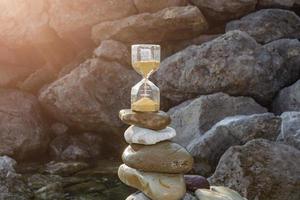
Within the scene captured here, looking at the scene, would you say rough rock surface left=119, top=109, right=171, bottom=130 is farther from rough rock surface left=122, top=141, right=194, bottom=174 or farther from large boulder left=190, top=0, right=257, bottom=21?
large boulder left=190, top=0, right=257, bottom=21

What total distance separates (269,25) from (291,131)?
1039 cm

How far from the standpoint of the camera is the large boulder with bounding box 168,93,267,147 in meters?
17.0

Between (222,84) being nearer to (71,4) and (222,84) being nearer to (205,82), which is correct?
(205,82)

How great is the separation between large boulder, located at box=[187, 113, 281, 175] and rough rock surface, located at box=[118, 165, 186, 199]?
5.65 m

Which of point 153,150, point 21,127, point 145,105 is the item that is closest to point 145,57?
point 145,105

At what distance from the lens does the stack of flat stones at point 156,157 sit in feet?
28.5

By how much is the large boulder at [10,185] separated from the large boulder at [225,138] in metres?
5.94

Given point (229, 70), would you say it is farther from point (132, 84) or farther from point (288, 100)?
point (132, 84)

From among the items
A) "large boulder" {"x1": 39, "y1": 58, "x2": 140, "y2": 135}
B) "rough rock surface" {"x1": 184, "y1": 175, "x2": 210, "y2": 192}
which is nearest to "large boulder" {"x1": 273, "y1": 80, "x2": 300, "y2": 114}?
"large boulder" {"x1": 39, "y1": 58, "x2": 140, "y2": 135}

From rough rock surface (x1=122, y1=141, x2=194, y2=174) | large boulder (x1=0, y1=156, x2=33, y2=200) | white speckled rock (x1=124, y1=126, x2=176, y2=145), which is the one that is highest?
white speckled rock (x1=124, y1=126, x2=176, y2=145)

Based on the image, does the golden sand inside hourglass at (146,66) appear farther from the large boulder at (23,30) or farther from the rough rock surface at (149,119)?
the large boulder at (23,30)

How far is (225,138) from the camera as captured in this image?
14.6 m

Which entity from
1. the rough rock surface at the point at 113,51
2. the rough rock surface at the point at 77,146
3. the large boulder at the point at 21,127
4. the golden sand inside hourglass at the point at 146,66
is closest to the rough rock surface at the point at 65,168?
the rough rock surface at the point at 77,146

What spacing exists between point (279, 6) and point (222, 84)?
8617 mm
